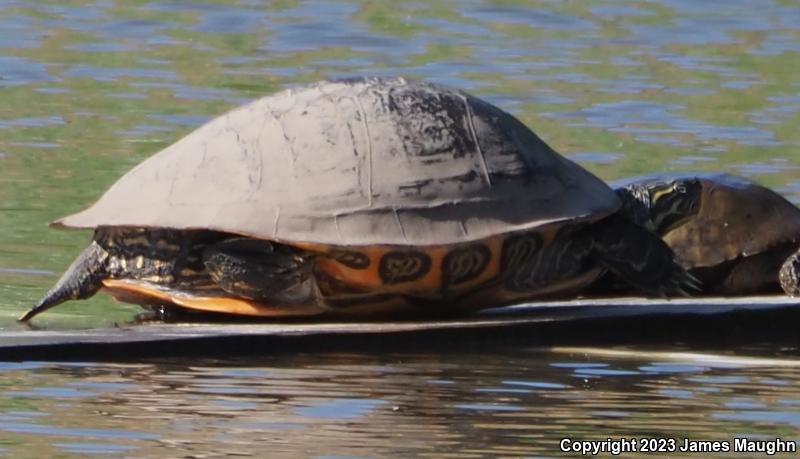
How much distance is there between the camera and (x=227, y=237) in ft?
20.8

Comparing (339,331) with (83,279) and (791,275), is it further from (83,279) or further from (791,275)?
(791,275)

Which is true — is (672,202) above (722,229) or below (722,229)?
above

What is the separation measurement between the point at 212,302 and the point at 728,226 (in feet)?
6.36

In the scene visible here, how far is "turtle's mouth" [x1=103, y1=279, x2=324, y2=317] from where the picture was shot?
6.29 metres

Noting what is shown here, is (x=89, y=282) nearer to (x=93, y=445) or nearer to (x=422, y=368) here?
(x=422, y=368)

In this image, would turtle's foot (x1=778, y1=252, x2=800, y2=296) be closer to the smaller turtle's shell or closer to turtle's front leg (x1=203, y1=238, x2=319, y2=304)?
the smaller turtle's shell

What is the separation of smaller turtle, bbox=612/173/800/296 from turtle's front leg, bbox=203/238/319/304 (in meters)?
1.30

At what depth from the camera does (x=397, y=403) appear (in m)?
5.38

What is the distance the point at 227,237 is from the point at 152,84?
272 inches

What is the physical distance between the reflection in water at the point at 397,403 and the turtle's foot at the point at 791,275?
856 mm

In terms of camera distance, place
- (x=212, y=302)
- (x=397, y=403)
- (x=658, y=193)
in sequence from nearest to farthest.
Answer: (x=397, y=403) → (x=212, y=302) → (x=658, y=193)

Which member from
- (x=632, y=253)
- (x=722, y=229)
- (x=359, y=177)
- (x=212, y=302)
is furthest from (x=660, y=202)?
(x=212, y=302)

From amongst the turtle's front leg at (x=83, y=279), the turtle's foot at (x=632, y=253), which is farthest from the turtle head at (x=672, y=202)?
the turtle's front leg at (x=83, y=279)

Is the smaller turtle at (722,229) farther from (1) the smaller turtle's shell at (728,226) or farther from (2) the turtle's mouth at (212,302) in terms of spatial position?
(2) the turtle's mouth at (212,302)
